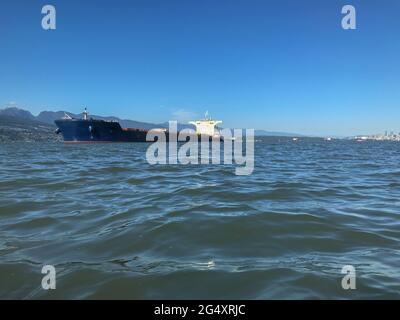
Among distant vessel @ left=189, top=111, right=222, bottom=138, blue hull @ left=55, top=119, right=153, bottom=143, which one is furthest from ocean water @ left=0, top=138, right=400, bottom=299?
distant vessel @ left=189, top=111, right=222, bottom=138

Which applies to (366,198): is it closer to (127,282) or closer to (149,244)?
(149,244)

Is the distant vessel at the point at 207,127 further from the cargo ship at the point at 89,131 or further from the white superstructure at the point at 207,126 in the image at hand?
the cargo ship at the point at 89,131

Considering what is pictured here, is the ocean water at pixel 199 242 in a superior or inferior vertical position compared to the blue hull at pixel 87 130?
inferior

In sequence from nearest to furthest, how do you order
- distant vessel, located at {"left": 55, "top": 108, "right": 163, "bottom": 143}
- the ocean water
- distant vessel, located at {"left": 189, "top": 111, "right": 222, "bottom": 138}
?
the ocean water, distant vessel, located at {"left": 55, "top": 108, "right": 163, "bottom": 143}, distant vessel, located at {"left": 189, "top": 111, "right": 222, "bottom": 138}

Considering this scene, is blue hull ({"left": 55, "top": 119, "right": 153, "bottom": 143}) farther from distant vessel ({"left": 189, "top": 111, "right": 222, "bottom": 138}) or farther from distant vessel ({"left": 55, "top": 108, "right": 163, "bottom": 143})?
distant vessel ({"left": 189, "top": 111, "right": 222, "bottom": 138})

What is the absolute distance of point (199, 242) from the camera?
5863 mm

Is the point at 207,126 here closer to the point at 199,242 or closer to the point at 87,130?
the point at 87,130

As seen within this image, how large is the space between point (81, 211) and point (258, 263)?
4.52m

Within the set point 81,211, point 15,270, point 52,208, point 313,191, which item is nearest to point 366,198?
point 313,191

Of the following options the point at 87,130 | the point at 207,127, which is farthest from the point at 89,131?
the point at 207,127

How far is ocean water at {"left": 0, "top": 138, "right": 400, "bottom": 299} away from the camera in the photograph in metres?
4.19

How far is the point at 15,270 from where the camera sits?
15.3 ft

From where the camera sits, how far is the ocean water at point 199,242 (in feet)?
13.8

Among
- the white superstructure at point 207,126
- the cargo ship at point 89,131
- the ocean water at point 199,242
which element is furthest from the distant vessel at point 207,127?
the ocean water at point 199,242
